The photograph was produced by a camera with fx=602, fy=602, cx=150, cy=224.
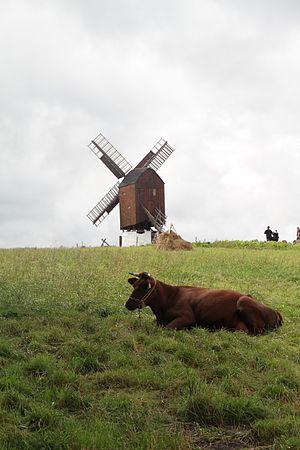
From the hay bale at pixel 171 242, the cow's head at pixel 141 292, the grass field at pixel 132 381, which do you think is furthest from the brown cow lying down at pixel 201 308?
the hay bale at pixel 171 242

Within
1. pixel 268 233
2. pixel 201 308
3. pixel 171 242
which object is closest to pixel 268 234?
pixel 268 233

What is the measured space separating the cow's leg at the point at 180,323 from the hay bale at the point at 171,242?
2540 centimetres

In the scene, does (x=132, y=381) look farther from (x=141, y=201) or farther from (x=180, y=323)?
(x=141, y=201)

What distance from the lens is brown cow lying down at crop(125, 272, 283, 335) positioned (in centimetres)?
1108

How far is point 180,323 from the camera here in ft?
36.0

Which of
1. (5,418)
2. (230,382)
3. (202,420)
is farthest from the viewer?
(230,382)

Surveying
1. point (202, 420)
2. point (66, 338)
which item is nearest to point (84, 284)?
point (66, 338)

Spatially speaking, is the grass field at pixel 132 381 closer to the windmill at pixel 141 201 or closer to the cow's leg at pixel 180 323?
the cow's leg at pixel 180 323

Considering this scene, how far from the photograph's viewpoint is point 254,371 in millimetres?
8430

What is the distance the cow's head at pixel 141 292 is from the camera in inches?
448

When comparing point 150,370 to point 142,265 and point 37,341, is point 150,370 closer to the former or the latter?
point 37,341

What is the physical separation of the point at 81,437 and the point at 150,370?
2619 millimetres

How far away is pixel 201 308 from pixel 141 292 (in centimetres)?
118

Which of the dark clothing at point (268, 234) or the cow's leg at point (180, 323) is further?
the dark clothing at point (268, 234)
